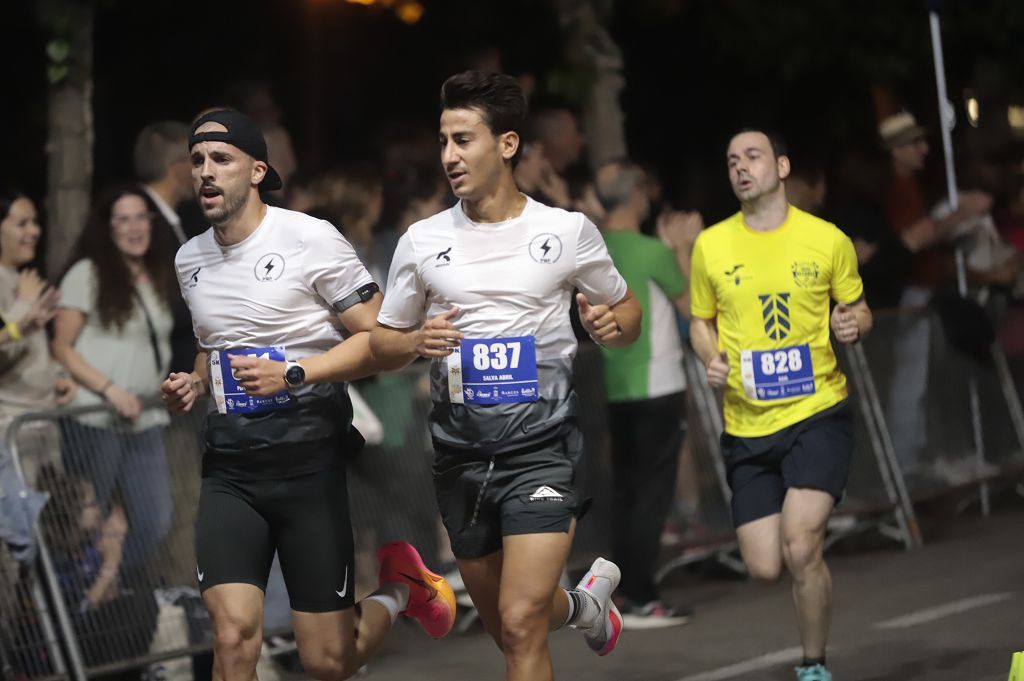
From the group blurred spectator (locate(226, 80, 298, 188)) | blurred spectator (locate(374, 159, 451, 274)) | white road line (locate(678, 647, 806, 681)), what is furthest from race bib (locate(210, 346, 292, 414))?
blurred spectator (locate(374, 159, 451, 274))

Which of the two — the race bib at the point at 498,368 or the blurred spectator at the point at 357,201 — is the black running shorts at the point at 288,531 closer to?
the race bib at the point at 498,368

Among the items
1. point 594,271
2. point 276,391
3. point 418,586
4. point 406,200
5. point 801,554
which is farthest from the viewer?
point 406,200

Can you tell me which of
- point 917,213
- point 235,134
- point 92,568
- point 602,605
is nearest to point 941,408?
point 917,213

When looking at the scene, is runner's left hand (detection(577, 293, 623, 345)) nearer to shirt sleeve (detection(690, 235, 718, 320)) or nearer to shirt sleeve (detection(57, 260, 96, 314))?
shirt sleeve (detection(690, 235, 718, 320))

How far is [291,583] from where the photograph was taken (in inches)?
266

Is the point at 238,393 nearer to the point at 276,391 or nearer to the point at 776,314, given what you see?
the point at 276,391

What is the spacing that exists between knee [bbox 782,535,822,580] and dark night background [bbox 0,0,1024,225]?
7212mm

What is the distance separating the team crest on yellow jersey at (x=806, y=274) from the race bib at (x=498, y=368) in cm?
187

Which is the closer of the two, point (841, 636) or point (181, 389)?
point (181, 389)

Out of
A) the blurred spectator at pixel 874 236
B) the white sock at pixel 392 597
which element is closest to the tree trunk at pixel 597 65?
the blurred spectator at pixel 874 236

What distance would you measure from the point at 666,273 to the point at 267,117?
250 cm

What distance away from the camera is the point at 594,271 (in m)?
6.83

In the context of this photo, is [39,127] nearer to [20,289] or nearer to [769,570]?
[20,289]

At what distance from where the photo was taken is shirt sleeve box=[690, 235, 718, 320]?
8.34m
